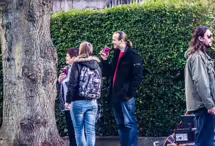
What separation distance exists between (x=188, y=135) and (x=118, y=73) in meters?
1.81

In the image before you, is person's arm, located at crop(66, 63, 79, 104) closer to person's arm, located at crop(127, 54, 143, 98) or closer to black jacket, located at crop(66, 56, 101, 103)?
black jacket, located at crop(66, 56, 101, 103)

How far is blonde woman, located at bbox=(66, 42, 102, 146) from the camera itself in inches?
324

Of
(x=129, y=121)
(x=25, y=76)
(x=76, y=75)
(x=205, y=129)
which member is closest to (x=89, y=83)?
(x=76, y=75)

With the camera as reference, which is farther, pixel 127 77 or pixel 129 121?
pixel 127 77

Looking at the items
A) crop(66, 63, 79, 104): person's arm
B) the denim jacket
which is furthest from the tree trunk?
the denim jacket

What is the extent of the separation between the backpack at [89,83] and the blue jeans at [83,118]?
13 cm

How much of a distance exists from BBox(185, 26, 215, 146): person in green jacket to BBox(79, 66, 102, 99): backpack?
6.21ft

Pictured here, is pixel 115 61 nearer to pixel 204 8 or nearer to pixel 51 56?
pixel 51 56

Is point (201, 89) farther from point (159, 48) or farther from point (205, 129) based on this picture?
point (159, 48)

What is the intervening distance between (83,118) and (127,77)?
1.13m

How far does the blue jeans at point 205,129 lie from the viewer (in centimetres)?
673

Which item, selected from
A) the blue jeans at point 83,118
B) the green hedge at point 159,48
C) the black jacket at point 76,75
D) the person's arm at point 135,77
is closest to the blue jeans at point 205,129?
the person's arm at point 135,77

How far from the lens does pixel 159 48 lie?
966cm

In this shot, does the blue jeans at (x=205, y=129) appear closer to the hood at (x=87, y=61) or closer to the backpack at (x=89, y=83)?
the backpack at (x=89, y=83)
